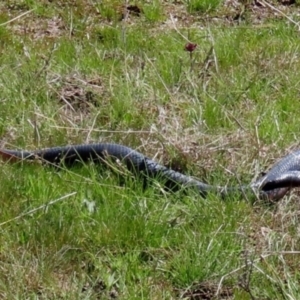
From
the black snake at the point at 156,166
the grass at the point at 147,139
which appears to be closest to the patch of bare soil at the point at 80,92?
the grass at the point at 147,139

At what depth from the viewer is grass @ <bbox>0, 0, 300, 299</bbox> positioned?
3201 millimetres

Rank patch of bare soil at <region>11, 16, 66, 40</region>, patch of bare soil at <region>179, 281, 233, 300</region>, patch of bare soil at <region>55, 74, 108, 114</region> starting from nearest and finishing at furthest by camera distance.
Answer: patch of bare soil at <region>179, 281, 233, 300</region> → patch of bare soil at <region>55, 74, 108, 114</region> → patch of bare soil at <region>11, 16, 66, 40</region>

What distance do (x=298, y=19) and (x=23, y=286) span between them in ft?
13.0

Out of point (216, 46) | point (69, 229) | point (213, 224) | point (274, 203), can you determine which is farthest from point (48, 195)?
point (216, 46)

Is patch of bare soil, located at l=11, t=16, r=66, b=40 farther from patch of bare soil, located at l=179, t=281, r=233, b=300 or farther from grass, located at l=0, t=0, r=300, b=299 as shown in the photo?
patch of bare soil, located at l=179, t=281, r=233, b=300

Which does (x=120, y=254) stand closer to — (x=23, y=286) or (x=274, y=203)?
(x=23, y=286)

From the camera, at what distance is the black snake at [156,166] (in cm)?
378

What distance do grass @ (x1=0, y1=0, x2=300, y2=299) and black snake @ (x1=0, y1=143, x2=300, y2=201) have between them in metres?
0.08

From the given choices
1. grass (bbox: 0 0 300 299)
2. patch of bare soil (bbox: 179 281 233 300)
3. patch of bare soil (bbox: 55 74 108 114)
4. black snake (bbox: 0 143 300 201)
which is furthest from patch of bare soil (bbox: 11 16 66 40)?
patch of bare soil (bbox: 179 281 233 300)

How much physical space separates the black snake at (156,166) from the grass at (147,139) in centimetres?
8

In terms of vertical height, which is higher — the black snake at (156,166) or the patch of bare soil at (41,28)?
the black snake at (156,166)

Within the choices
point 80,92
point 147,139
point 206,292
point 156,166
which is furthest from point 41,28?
point 206,292

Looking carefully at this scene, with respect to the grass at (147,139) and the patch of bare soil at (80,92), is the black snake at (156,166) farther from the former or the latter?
the patch of bare soil at (80,92)

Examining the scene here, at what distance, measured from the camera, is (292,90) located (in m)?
5.08
